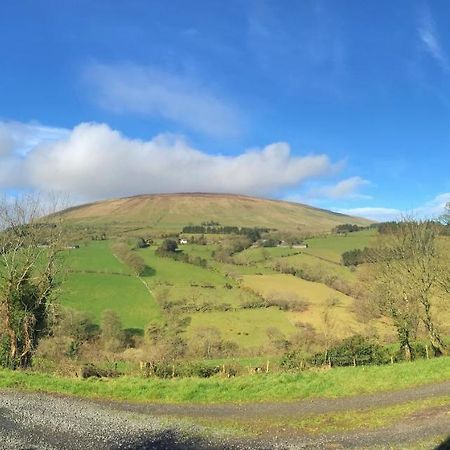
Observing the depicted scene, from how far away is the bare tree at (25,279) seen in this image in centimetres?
3256

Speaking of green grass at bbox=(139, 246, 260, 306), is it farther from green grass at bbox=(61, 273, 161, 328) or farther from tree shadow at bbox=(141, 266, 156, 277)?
green grass at bbox=(61, 273, 161, 328)

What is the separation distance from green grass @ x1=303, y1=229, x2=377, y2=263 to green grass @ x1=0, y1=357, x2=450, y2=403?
78.5 m

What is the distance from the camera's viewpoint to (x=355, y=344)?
4012cm

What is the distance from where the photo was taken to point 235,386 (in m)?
21.5

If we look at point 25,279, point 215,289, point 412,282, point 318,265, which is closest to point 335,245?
point 318,265

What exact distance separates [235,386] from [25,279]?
19673 mm

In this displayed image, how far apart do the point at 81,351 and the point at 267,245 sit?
8720 centimetres

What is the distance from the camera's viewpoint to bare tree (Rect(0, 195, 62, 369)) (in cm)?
3256

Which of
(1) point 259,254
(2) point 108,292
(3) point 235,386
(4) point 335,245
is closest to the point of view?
(3) point 235,386

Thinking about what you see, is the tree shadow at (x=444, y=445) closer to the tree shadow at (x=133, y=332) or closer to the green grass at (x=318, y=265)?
the tree shadow at (x=133, y=332)

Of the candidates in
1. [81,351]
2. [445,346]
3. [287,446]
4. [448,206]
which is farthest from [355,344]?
[287,446]

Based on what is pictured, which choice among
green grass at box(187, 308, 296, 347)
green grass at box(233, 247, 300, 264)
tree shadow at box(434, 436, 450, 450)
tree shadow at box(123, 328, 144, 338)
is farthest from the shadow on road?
green grass at box(233, 247, 300, 264)

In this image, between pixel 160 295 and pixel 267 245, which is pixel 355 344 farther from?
pixel 267 245

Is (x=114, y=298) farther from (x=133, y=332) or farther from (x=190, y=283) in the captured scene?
(x=190, y=283)
